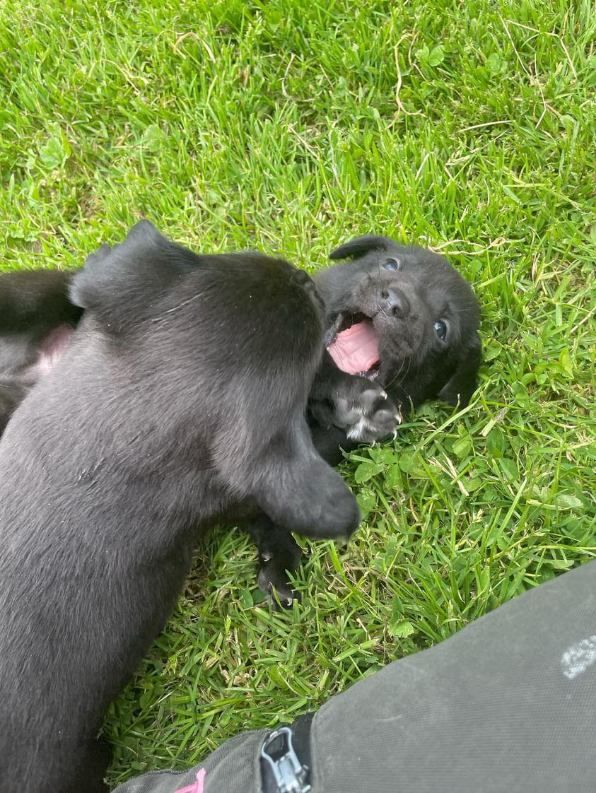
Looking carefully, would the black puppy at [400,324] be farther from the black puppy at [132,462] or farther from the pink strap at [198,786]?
the pink strap at [198,786]

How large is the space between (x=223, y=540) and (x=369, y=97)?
2.41 metres

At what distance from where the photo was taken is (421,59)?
3.98 m

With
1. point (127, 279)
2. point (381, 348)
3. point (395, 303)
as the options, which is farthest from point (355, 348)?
point (127, 279)

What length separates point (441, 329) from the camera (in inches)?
142

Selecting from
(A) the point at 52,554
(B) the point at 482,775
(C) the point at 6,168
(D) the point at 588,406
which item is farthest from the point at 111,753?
(C) the point at 6,168

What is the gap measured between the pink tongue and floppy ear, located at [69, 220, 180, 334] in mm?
1138

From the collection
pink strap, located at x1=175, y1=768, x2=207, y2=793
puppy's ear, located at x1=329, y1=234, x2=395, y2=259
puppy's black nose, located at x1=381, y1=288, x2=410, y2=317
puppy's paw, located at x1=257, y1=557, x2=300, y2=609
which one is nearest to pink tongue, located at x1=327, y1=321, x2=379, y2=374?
puppy's black nose, located at x1=381, y1=288, x2=410, y2=317

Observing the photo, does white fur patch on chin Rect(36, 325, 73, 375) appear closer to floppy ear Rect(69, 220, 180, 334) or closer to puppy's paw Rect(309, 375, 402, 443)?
floppy ear Rect(69, 220, 180, 334)

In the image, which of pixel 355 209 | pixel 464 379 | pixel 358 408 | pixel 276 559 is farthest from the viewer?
pixel 355 209

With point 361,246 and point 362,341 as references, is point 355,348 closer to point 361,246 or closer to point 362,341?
point 362,341

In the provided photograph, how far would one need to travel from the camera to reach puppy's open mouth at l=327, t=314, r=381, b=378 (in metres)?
3.61

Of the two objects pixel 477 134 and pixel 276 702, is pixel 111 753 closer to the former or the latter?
pixel 276 702

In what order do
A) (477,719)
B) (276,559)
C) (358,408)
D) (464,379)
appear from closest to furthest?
(477,719) < (358,408) < (276,559) < (464,379)

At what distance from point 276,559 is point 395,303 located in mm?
1263
